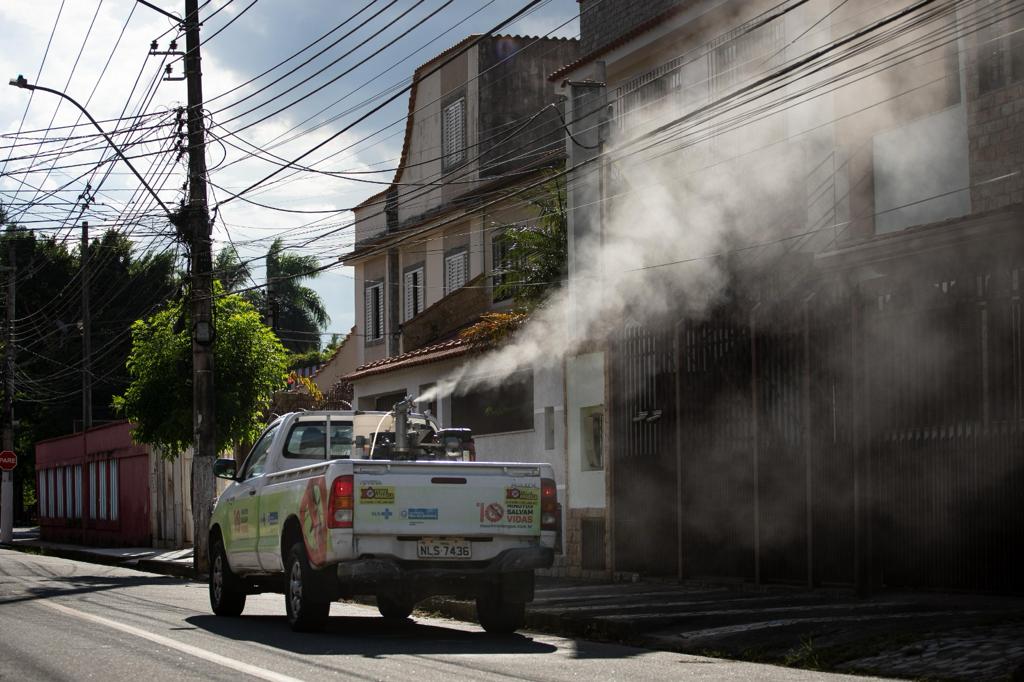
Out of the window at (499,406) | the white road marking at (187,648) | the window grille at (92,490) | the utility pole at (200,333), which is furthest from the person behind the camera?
the window grille at (92,490)

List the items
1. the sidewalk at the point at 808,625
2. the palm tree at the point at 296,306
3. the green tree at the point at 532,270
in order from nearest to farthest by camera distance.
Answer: the sidewalk at the point at 808,625 < the green tree at the point at 532,270 < the palm tree at the point at 296,306

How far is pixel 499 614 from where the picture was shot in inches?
524

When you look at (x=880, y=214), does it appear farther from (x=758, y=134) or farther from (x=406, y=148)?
(x=406, y=148)

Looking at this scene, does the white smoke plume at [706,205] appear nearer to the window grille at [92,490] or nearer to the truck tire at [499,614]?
the truck tire at [499,614]

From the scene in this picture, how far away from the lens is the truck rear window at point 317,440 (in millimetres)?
15156

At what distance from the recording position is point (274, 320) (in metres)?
46.7

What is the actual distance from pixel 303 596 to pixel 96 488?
115ft

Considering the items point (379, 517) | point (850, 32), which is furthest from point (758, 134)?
point (379, 517)

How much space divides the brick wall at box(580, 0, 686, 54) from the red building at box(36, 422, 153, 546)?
20.9 m

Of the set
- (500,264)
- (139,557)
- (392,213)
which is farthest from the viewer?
(392,213)

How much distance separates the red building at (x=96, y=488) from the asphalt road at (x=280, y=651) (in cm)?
2438

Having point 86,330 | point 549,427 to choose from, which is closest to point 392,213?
point 86,330

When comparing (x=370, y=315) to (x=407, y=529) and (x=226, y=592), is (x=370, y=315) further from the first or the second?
(x=407, y=529)

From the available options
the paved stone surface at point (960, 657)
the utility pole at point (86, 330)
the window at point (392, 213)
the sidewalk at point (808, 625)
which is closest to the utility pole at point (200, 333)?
the sidewalk at point (808, 625)
